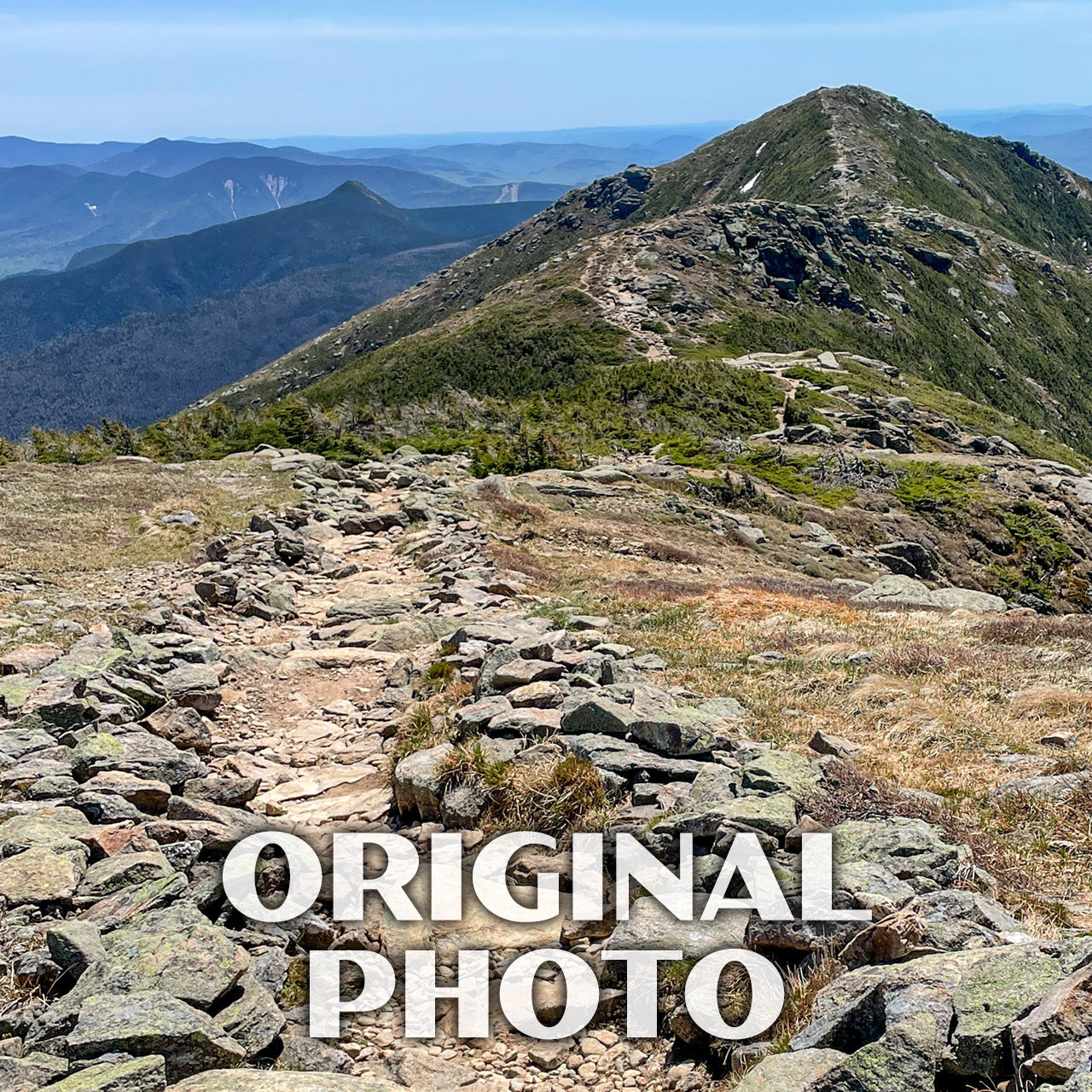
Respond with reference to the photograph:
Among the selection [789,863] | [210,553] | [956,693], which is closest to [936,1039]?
[789,863]

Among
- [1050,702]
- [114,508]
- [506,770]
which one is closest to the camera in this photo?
[506,770]

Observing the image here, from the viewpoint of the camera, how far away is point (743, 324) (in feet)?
346

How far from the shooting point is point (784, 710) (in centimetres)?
1135

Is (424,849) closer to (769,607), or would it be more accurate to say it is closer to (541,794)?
(541,794)

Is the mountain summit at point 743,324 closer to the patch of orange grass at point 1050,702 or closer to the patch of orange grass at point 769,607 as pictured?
the patch of orange grass at point 769,607

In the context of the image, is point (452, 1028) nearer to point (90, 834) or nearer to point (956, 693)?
point (90, 834)

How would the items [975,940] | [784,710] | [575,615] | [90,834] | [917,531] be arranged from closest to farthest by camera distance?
1. [975,940]
2. [90,834]
3. [784,710]
4. [575,615]
5. [917,531]

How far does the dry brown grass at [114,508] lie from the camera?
20.8m

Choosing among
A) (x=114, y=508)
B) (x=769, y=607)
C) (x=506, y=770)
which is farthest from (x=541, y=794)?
(x=114, y=508)

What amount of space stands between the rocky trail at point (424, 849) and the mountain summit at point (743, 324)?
3802cm

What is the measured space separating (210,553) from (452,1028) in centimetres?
1748

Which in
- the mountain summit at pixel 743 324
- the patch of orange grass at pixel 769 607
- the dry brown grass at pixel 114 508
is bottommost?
the patch of orange grass at pixel 769 607

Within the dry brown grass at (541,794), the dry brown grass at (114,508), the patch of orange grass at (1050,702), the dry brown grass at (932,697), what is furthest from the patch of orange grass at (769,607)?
the dry brown grass at (114,508)

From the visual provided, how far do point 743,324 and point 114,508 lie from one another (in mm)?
92365
